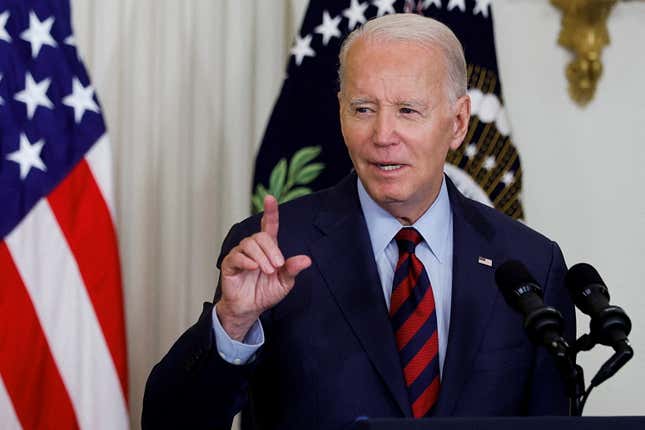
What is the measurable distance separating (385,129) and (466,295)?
410 mm

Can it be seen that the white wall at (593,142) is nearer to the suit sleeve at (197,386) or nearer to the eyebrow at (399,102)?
the eyebrow at (399,102)

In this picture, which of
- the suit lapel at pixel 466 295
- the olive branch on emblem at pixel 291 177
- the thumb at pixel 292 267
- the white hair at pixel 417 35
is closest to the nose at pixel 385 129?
the white hair at pixel 417 35

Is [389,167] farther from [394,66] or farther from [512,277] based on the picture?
[512,277]

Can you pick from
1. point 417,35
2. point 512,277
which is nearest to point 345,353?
point 512,277

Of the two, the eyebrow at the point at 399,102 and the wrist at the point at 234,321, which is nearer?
the wrist at the point at 234,321

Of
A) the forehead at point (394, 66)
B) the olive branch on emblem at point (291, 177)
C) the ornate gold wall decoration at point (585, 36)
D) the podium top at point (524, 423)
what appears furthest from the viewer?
the ornate gold wall decoration at point (585, 36)

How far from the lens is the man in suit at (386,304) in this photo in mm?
1988

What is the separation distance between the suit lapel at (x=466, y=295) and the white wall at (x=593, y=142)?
1.69 m

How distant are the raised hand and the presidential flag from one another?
5.29ft

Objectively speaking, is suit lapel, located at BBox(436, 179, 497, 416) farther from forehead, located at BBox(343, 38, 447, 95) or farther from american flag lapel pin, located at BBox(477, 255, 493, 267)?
forehead, located at BBox(343, 38, 447, 95)

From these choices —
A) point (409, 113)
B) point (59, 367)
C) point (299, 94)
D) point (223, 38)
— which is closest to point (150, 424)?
point (409, 113)

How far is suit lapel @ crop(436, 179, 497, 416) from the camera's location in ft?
6.68

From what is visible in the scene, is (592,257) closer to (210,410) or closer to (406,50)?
(406,50)

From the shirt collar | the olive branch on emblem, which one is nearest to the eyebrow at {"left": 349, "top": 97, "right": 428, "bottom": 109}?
the shirt collar
